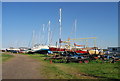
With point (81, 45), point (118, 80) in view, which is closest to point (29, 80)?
point (118, 80)

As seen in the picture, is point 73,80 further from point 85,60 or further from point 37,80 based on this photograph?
point 85,60

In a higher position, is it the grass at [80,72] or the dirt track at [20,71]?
the dirt track at [20,71]

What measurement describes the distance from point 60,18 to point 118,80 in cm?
3953

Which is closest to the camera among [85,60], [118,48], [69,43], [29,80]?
[29,80]

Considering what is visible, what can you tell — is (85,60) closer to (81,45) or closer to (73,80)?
(73,80)

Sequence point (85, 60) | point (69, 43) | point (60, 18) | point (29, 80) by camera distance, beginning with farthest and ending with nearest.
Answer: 1. point (69, 43)
2. point (60, 18)
3. point (85, 60)
4. point (29, 80)

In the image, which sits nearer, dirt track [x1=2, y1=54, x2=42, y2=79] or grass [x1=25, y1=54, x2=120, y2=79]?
dirt track [x1=2, y1=54, x2=42, y2=79]

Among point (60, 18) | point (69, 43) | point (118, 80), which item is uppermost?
point (60, 18)

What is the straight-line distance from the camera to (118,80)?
1412 cm

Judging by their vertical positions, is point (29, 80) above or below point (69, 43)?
below

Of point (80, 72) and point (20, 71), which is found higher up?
point (20, 71)

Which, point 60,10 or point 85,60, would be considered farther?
point 60,10

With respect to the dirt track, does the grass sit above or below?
below

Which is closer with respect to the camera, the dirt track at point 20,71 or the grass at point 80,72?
the dirt track at point 20,71
